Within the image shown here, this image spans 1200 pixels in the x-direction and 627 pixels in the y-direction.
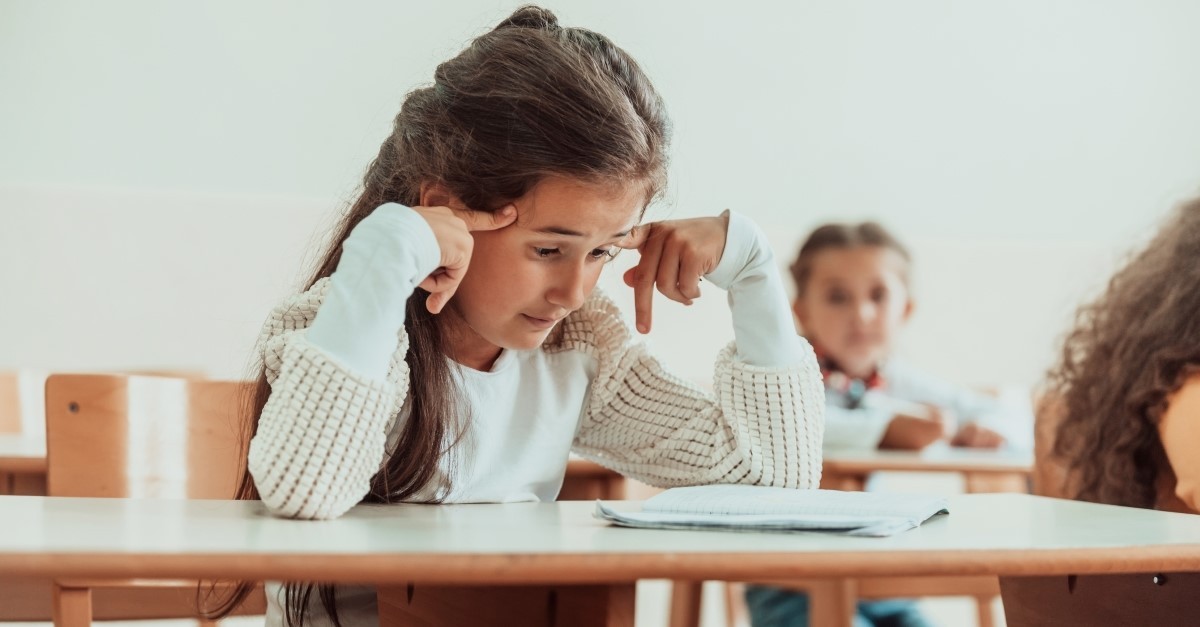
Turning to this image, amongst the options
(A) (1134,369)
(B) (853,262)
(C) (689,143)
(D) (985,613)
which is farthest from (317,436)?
(C) (689,143)

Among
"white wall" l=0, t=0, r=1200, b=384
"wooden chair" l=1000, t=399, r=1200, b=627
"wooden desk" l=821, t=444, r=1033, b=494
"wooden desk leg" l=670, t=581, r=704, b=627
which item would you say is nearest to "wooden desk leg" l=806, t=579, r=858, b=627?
"wooden desk" l=821, t=444, r=1033, b=494

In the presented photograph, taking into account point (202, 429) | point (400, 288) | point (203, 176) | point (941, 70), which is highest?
point (941, 70)

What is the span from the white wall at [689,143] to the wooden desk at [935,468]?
3.17 feet

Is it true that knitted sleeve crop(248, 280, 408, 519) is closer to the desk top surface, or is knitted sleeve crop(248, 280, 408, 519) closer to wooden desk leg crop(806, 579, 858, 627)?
the desk top surface

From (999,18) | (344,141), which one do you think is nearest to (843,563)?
(344,141)

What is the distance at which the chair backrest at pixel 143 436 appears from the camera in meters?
1.25

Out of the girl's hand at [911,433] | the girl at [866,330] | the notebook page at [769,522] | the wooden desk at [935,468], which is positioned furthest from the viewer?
the girl at [866,330]

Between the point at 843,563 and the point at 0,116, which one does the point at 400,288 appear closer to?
the point at 843,563

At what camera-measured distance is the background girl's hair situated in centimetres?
318

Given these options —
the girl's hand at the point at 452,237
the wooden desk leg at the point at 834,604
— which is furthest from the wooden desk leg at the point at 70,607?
the wooden desk leg at the point at 834,604

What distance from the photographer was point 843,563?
70 centimetres

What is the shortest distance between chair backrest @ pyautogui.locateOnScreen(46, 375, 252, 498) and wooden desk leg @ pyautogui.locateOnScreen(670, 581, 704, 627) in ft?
3.84

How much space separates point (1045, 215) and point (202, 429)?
3.19m

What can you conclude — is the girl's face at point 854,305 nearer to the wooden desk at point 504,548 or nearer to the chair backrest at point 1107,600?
the chair backrest at point 1107,600
